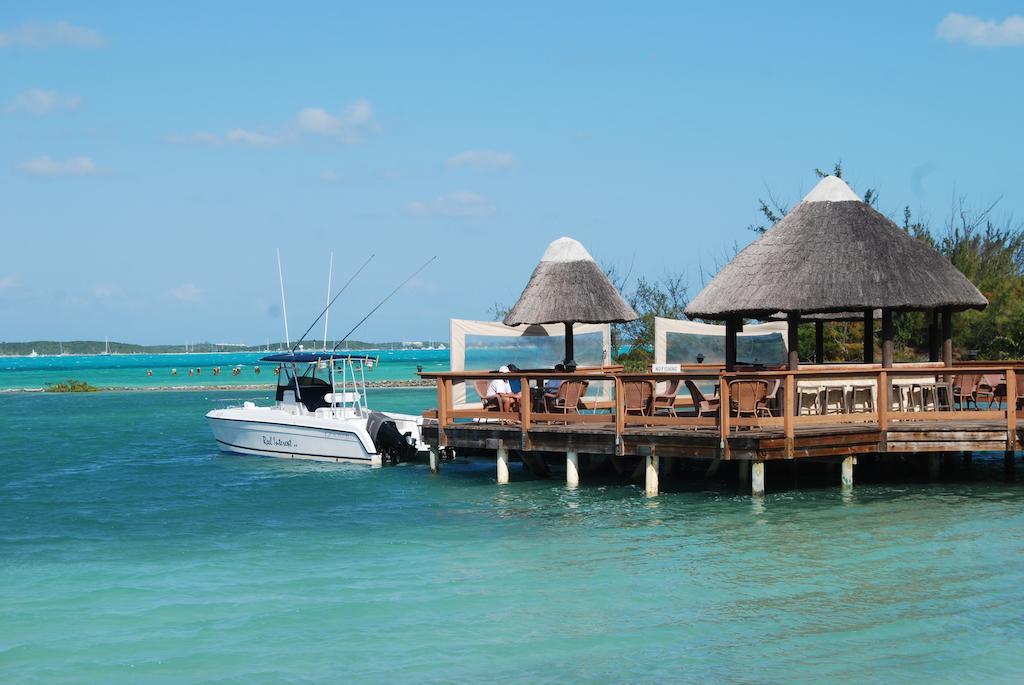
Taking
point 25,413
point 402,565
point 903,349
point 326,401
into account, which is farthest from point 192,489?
point 25,413

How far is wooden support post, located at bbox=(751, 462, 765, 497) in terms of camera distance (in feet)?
54.4

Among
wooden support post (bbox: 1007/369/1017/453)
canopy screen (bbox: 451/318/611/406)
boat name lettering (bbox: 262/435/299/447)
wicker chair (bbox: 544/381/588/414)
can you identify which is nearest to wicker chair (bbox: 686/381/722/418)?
wicker chair (bbox: 544/381/588/414)

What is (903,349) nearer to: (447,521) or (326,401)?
(326,401)

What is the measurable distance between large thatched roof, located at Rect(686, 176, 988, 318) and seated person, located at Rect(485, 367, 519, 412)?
3272mm

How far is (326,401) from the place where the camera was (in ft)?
82.3

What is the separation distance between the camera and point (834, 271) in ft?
58.3

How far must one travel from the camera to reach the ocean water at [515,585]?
32.3 ft

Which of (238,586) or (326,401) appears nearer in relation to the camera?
(238,586)

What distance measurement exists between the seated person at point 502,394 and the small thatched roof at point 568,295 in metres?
1.47

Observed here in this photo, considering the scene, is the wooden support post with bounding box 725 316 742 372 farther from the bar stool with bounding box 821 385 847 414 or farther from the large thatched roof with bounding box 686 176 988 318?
the bar stool with bounding box 821 385 847 414

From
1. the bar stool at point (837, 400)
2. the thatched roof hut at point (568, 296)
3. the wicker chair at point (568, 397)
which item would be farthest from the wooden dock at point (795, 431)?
the thatched roof hut at point (568, 296)

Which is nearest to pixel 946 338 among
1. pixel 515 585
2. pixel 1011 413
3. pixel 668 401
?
pixel 1011 413

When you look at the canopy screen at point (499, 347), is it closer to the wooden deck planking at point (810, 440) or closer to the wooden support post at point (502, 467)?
the wooden support post at point (502, 467)

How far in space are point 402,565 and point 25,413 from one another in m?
44.3
